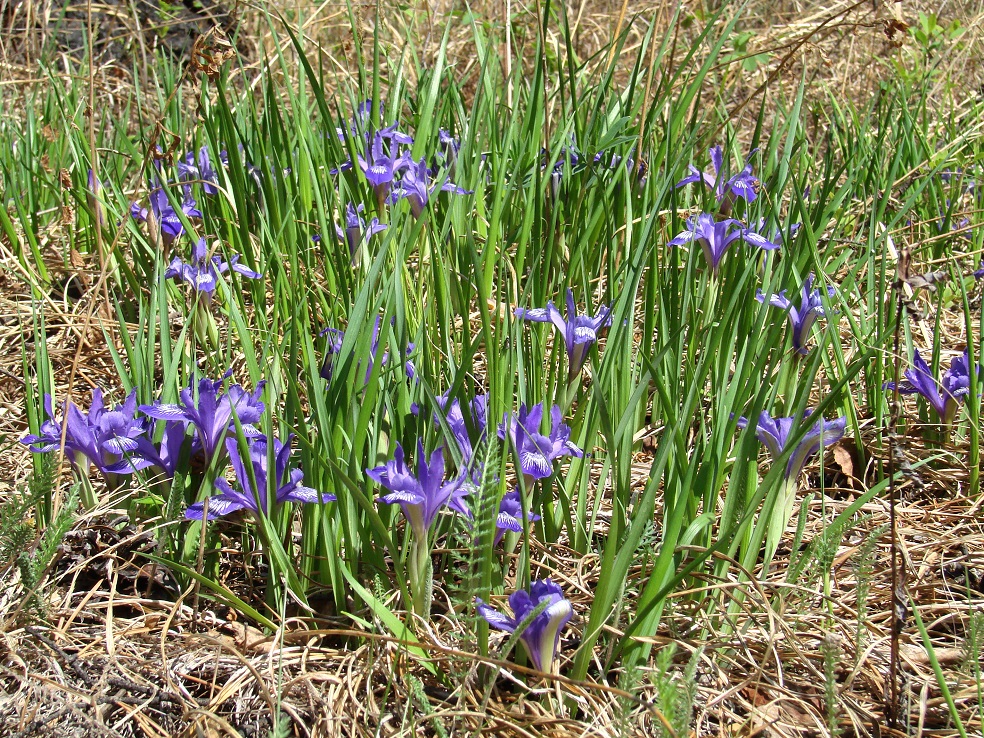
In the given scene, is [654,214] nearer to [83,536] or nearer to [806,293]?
[806,293]

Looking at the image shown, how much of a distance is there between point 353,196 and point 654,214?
1.07 meters

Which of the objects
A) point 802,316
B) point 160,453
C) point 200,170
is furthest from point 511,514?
point 200,170

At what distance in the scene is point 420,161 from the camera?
97.3 inches

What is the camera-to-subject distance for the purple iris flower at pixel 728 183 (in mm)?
2324

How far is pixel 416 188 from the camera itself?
2.29 m

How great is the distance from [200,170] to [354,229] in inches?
32.4

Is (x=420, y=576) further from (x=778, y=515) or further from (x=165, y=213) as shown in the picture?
(x=165, y=213)

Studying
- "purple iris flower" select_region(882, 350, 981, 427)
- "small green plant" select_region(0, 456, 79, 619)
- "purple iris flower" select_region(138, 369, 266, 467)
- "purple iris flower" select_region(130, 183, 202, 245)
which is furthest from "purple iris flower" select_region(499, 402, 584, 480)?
"purple iris flower" select_region(130, 183, 202, 245)

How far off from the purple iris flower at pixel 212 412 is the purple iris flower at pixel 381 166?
1104 mm

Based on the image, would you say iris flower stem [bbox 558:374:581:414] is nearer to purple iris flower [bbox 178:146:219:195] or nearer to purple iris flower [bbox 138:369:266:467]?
purple iris flower [bbox 138:369:266:467]

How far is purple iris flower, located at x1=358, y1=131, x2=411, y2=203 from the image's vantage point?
7.74 feet

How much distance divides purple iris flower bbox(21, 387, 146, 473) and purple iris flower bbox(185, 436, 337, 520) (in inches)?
7.6

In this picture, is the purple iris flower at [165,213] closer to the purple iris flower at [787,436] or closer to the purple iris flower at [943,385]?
the purple iris flower at [787,436]

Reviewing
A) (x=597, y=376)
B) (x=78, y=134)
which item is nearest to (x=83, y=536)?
(x=597, y=376)
